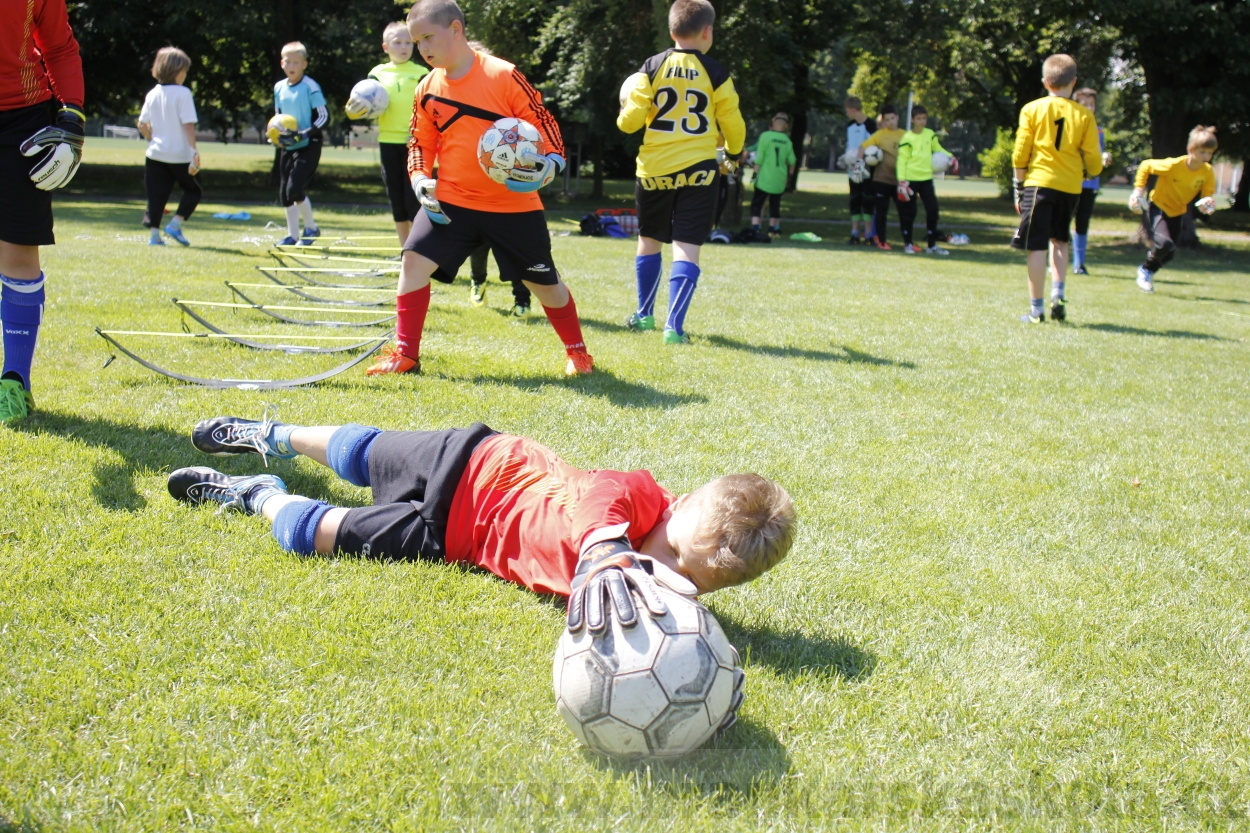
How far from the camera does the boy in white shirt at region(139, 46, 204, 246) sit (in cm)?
1130

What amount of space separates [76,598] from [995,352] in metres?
6.80

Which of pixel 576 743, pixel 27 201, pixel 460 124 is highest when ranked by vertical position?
pixel 460 124

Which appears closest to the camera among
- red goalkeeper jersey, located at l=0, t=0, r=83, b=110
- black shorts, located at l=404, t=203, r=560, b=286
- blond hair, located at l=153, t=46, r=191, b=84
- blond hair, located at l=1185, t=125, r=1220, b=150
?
red goalkeeper jersey, located at l=0, t=0, r=83, b=110

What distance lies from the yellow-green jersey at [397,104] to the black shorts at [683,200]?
2867mm

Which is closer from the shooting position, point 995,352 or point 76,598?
point 76,598

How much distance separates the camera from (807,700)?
8.71ft

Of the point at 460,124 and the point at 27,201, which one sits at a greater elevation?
the point at 460,124

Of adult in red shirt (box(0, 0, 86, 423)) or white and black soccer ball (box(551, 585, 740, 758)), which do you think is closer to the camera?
white and black soccer ball (box(551, 585, 740, 758))

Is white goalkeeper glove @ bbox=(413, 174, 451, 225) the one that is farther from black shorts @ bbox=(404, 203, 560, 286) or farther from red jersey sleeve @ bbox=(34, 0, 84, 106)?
red jersey sleeve @ bbox=(34, 0, 84, 106)

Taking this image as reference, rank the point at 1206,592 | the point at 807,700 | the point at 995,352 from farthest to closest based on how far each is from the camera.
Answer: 1. the point at 995,352
2. the point at 1206,592
3. the point at 807,700

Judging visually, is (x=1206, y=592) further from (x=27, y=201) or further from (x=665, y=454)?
(x=27, y=201)

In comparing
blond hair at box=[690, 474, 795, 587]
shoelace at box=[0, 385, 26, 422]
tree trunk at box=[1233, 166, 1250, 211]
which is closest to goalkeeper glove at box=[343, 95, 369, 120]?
shoelace at box=[0, 385, 26, 422]

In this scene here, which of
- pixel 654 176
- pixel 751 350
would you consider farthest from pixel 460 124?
pixel 751 350

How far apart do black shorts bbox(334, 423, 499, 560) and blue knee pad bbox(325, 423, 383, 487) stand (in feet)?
0.75
